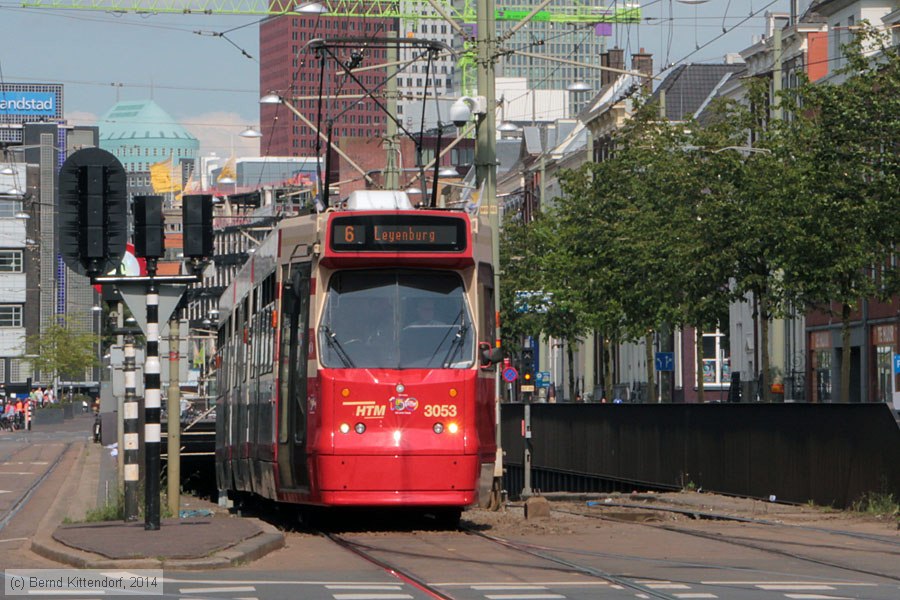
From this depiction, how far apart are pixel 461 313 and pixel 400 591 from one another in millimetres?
6482

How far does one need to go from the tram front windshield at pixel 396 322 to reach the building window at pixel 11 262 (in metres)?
135

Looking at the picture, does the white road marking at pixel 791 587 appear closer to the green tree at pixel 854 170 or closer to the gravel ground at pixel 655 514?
the gravel ground at pixel 655 514

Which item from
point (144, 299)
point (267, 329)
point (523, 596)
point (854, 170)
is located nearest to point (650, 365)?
point (854, 170)

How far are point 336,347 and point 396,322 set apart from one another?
660 mm

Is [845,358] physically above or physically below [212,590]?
above

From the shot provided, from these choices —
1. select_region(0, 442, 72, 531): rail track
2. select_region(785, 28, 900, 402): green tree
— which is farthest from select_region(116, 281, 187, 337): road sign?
select_region(785, 28, 900, 402): green tree

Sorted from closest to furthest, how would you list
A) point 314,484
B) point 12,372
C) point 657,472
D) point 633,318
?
point 314,484, point 657,472, point 633,318, point 12,372

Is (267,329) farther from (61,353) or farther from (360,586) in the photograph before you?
(61,353)

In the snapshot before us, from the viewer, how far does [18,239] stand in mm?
148875

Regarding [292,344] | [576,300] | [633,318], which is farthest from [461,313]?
[576,300]

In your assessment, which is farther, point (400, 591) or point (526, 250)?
point (526, 250)

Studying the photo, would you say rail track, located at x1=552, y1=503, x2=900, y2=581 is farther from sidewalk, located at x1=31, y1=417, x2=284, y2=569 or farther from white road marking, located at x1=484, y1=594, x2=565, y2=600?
sidewalk, located at x1=31, y1=417, x2=284, y2=569

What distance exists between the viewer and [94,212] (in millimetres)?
18359

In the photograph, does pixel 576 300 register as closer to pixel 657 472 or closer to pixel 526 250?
pixel 526 250
